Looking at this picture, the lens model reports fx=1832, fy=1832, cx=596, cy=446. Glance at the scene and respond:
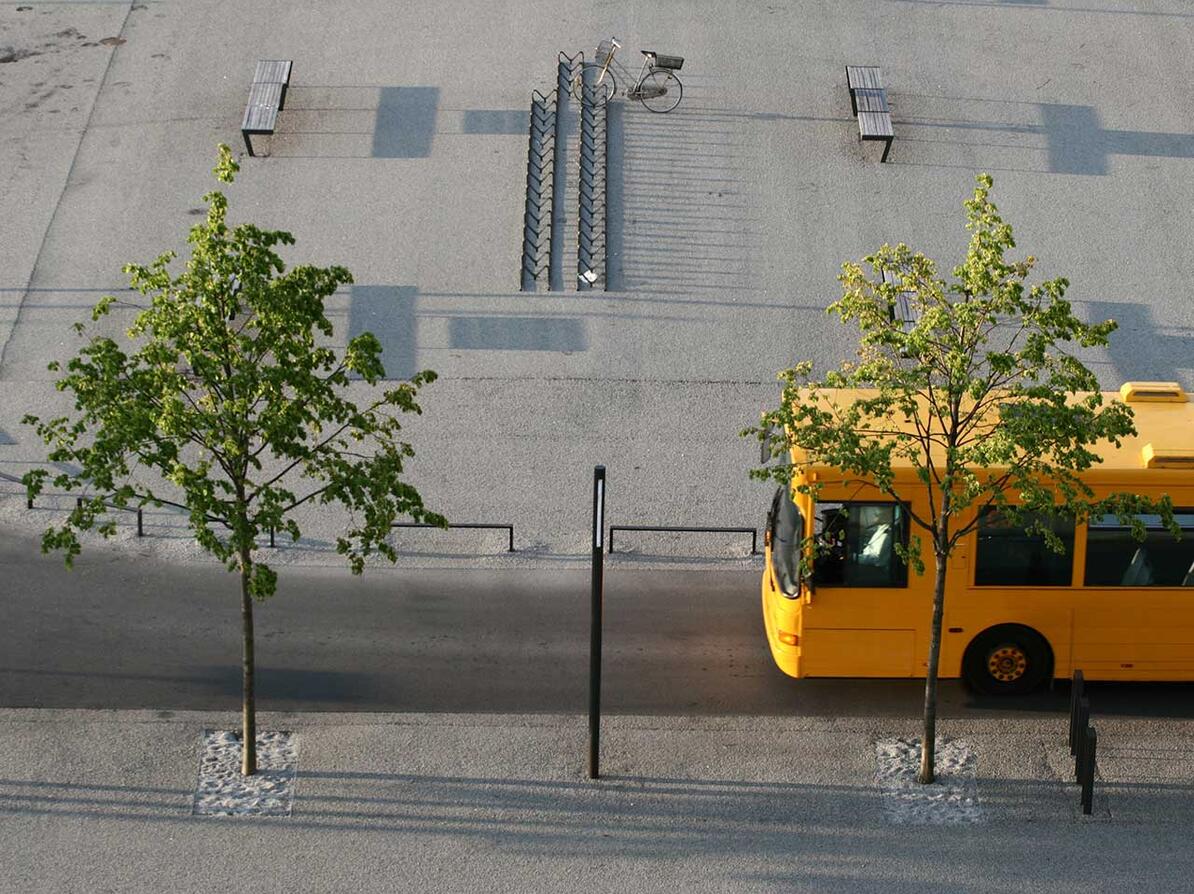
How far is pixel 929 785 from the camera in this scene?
647 inches

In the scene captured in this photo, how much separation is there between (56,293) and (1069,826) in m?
14.5

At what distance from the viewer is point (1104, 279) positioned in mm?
24234

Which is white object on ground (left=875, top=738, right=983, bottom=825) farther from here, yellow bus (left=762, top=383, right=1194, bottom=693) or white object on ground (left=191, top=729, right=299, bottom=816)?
white object on ground (left=191, top=729, right=299, bottom=816)

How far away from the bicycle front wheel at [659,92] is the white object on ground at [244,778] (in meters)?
13.7

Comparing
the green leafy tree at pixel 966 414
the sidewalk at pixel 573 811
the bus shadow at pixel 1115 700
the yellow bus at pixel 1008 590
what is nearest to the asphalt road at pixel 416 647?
the bus shadow at pixel 1115 700

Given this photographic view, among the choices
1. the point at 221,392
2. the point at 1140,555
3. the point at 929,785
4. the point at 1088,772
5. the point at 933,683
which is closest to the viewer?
the point at 221,392

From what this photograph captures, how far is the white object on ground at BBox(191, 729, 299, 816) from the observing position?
1588 centimetres

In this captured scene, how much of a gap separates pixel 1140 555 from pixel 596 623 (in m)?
5.26

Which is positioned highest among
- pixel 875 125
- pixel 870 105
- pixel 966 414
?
pixel 870 105

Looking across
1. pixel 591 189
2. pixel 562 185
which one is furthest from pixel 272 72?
pixel 591 189

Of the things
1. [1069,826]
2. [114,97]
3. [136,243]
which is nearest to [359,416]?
[1069,826]

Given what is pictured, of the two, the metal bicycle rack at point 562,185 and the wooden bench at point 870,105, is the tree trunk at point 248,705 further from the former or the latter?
the wooden bench at point 870,105

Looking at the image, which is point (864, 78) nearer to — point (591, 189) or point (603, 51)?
point (603, 51)

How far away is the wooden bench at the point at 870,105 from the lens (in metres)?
26.2
